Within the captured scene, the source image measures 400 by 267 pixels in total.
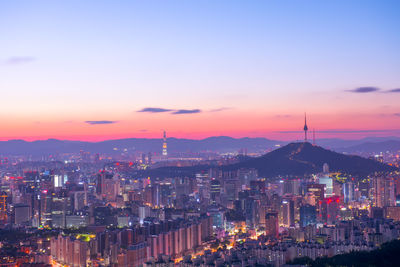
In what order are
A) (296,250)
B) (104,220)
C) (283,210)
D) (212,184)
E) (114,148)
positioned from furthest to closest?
(114,148)
(212,184)
(283,210)
(104,220)
(296,250)

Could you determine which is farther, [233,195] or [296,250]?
[233,195]

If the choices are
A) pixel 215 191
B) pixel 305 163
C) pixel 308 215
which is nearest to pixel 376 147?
pixel 305 163

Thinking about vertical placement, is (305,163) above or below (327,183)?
above

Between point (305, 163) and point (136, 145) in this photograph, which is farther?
point (136, 145)

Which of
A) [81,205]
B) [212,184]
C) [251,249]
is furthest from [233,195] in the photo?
[251,249]

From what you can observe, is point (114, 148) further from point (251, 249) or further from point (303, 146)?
point (251, 249)

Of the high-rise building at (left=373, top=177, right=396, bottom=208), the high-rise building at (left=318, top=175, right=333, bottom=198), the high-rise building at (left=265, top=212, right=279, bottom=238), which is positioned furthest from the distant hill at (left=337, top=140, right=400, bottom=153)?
the high-rise building at (left=265, top=212, right=279, bottom=238)

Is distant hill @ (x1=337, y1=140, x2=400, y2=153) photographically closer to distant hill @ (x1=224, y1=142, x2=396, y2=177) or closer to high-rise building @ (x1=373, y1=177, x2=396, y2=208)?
distant hill @ (x1=224, y1=142, x2=396, y2=177)

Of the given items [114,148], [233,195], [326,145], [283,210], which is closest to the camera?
[283,210]

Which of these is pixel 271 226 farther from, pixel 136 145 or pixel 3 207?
pixel 136 145
